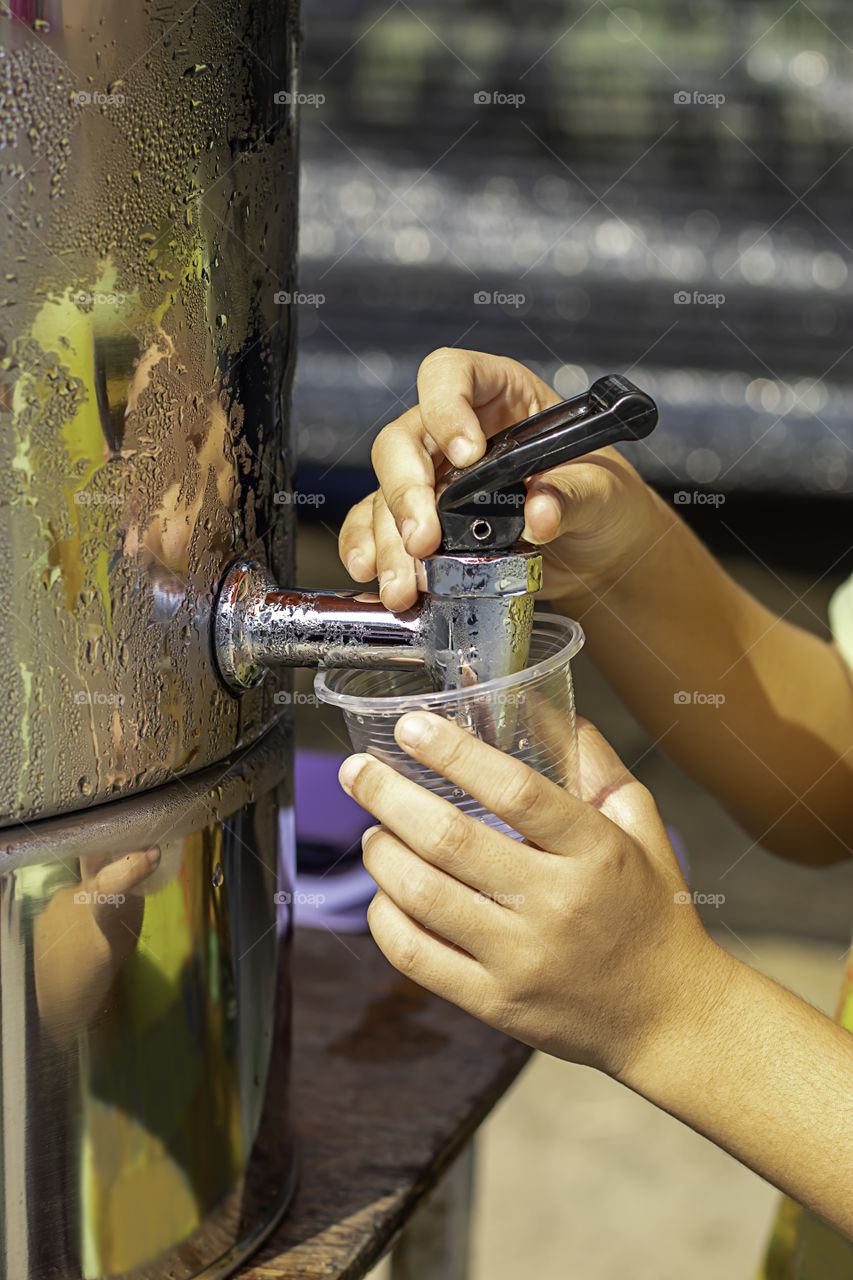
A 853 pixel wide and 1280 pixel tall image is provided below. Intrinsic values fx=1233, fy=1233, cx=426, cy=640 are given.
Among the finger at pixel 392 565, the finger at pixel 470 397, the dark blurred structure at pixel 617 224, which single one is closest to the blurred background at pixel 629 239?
the dark blurred structure at pixel 617 224

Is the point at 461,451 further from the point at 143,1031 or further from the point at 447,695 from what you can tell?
the point at 143,1031

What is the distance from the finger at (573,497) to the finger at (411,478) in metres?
0.06

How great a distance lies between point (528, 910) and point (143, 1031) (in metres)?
0.18

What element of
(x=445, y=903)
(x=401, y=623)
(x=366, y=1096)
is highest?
(x=401, y=623)

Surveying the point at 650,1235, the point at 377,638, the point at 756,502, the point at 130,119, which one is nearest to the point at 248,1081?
the point at 377,638

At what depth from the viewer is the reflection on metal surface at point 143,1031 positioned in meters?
0.51

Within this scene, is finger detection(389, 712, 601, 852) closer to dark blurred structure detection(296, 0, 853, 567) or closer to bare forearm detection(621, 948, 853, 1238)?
bare forearm detection(621, 948, 853, 1238)

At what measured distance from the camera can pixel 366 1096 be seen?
2.54 ft

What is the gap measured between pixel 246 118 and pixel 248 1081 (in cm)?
46

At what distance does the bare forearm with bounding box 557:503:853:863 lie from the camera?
0.89 metres

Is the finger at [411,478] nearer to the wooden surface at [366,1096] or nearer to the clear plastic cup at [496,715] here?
the clear plastic cup at [496,715]

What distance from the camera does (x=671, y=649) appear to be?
0.92m

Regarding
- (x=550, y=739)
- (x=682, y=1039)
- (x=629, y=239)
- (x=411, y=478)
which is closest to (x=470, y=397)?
(x=411, y=478)

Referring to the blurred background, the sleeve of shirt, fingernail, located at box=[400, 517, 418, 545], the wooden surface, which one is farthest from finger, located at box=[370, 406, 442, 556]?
the blurred background
